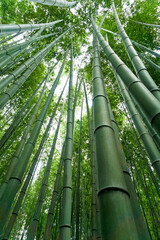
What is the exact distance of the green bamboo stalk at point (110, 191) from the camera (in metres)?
0.61

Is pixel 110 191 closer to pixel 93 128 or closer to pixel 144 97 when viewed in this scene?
pixel 144 97

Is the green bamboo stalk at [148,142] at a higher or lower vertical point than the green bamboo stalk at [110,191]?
higher

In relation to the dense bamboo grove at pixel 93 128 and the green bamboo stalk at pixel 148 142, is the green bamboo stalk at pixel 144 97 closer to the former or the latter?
the dense bamboo grove at pixel 93 128

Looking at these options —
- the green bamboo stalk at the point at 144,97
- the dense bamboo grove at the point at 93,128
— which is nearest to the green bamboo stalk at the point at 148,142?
the dense bamboo grove at the point at 93,128

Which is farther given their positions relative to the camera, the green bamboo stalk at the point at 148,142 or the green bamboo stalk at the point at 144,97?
the green bamboo stalk at the point at 148,142

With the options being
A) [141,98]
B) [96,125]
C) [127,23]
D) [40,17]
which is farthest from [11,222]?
[127,23]

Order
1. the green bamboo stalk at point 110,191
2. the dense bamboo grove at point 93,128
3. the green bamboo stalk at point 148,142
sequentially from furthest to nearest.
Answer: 1. the green bamboo stalk at point 148,142
2. the dense bamboo grove at point 93,128
3. the green bamboo stalk at point 110,191

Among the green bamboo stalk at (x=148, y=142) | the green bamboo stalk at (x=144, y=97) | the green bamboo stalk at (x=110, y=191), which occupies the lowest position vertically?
the green bamboo stalk at (x=110, y=191)

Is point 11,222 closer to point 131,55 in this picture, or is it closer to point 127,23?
point 131,55

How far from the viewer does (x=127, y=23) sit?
5.13 meters

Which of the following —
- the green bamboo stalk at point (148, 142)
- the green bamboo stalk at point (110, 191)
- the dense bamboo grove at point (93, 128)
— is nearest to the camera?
the green bamboo stalk at point (110, 191)

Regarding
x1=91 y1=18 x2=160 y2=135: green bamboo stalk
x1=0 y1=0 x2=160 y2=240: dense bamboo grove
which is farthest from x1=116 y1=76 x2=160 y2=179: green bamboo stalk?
x1=91 y1=18 x2=160 y2=135: green bamboo stalk

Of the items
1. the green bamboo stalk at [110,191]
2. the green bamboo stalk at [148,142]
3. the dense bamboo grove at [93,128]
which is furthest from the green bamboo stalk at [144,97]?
the green bamboo stalk at [148,142]

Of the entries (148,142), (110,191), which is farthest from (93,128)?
(110,191)
